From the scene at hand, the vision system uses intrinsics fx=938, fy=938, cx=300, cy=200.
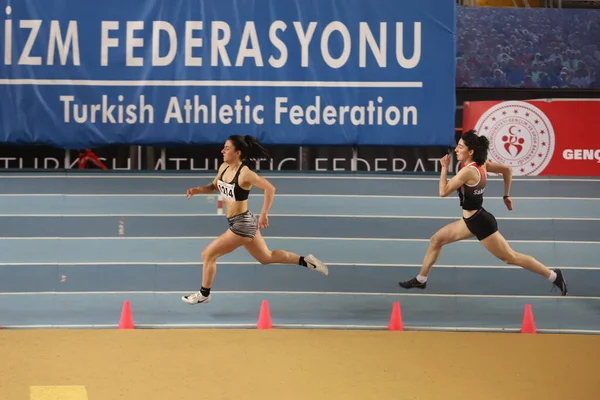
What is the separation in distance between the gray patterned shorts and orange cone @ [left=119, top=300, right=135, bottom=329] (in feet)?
5.45

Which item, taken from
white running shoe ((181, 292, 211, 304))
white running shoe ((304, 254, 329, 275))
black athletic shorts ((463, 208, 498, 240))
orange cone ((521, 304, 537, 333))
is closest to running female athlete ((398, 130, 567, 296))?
black athletic shorts ((463, 208, 498, 240))

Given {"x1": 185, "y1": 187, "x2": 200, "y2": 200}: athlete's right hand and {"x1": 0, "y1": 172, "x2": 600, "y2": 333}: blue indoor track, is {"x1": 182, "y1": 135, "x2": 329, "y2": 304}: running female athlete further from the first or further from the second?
{"x1": 0, "y1": 172, "x2": 600, "y2": 333}: blue indoor track

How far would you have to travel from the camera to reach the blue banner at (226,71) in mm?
12766

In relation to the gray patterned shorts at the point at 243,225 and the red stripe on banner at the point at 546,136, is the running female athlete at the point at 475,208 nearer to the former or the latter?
the red stripe on banner at the point at 546,136

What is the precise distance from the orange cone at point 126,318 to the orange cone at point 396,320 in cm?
309

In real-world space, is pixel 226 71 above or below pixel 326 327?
above

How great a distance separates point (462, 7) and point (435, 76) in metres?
2.23

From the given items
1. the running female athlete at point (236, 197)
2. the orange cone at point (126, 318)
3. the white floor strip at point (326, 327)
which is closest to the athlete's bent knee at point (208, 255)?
the running female athlete at point (236, 197)

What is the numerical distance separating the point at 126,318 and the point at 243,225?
1.89 m

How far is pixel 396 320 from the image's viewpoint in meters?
11.3

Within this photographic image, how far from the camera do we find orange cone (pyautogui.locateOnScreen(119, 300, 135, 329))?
11.1 meters

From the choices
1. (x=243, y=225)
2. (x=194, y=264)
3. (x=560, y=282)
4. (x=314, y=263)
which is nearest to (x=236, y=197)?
(x=243, y=225)

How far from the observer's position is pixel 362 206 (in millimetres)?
12844

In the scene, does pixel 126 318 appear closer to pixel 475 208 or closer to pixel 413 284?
pixel 413 284
